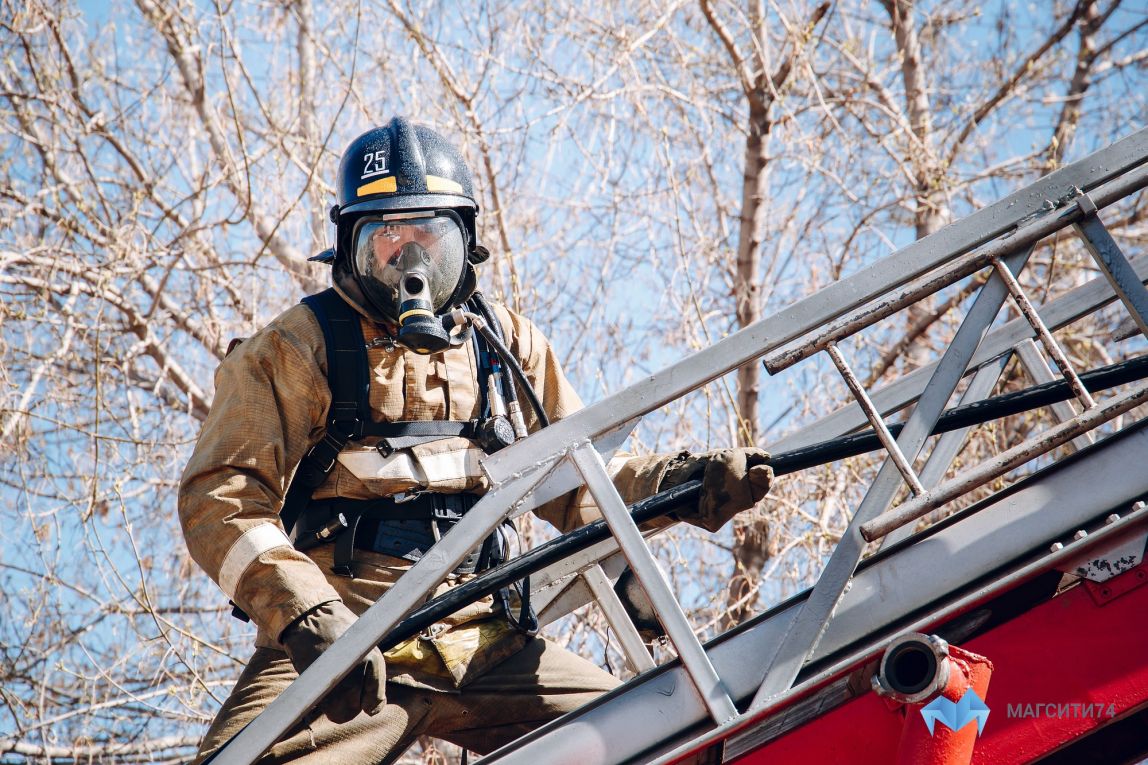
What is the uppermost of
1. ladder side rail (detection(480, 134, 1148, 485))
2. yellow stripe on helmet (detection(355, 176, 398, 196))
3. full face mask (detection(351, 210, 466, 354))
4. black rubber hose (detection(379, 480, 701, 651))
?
yellow stripe on helmet (detection(355, 176, 398, 196))

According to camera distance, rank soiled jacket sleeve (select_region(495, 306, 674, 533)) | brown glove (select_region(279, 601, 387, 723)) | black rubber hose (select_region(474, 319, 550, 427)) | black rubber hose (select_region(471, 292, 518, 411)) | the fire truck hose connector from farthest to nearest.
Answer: soiled jacket sleeve (select_region(495, 306, 674, 533)), black rubber hose (select_region(471, 292, 518, 411)), black rubber hose (select_region(474, 319, 550, 427)), brown glove (select_region(279, 601, 387, 723)), the fire truck hose connector

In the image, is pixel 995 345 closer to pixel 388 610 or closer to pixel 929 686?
pixel 929 686

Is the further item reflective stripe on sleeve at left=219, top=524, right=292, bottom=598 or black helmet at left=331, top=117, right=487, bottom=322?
black helmet at left=331, top=117, right=487, bottom=322

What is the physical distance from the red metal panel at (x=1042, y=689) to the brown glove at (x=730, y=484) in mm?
518

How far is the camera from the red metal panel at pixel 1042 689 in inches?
89.3

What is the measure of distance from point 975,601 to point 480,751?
4.68 ft

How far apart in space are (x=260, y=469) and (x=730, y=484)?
3.73 ft

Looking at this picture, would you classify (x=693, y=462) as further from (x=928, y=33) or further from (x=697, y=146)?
(x=928, y=33)

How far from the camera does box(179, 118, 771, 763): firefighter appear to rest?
2.76m

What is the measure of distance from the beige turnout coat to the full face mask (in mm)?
125

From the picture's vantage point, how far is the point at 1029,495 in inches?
92.1

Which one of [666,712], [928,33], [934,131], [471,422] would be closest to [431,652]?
[471,422]

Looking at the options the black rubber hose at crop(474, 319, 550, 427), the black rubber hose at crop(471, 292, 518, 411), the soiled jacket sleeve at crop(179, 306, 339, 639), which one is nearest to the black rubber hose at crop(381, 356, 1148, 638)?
the soiled jacket sleeve at crop(179, 306, 339, 639)

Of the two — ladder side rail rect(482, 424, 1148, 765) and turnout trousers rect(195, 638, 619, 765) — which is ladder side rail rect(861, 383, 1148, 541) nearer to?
ladder side rail rect(482, 424, 1148, 765)
